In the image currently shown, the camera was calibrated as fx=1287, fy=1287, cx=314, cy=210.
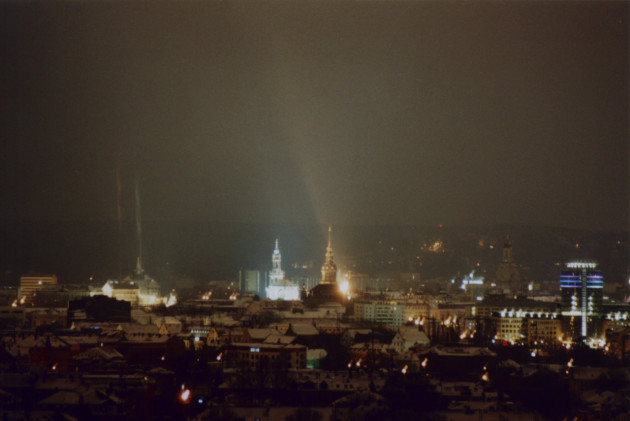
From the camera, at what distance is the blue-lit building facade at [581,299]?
133ft

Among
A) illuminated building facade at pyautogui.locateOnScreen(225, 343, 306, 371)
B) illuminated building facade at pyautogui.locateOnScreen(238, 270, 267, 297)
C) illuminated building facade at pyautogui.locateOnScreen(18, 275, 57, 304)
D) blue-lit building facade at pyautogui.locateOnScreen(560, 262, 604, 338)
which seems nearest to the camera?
illuminated building facade at pyautogui.locateOnScreen(225, 343, 306, 371)

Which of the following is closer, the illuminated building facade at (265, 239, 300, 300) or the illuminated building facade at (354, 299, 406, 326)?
the illuminated building facade at (354, 299, 406, 326)

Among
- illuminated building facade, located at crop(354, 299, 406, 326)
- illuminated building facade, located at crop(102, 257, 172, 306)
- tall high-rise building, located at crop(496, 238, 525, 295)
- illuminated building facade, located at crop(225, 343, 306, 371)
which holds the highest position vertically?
tall high-rise building, located at crop(496, 238, 525, 295)

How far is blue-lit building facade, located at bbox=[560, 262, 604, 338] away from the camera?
4042 centimetres

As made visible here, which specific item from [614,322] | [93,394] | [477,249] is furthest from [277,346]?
[477,249]

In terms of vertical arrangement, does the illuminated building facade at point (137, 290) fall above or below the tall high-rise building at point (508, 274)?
below

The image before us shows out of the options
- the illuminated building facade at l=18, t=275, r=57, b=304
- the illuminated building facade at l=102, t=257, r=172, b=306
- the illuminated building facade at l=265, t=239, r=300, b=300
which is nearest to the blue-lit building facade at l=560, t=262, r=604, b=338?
the illuminated building facade at l=265, t=239, r=300, b=300

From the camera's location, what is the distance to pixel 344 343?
3259 centimetres

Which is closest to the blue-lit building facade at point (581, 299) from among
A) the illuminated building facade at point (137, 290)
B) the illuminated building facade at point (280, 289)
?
the illuminated building facade at point (280, 289)

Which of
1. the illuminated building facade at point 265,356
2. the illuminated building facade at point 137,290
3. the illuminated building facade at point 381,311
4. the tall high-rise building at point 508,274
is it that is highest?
the tall high-rise building at point 508,274

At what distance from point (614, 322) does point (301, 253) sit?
117 feet

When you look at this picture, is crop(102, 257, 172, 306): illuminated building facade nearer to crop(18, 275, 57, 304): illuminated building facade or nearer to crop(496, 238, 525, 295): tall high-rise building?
crop(18, 275, 57, 304): illuminated building facade

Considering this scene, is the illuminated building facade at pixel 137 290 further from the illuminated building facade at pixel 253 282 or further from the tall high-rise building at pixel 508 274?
the tall high-rise building at pixel 508 274

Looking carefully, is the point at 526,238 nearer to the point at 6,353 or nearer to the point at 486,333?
the point at 486,333
